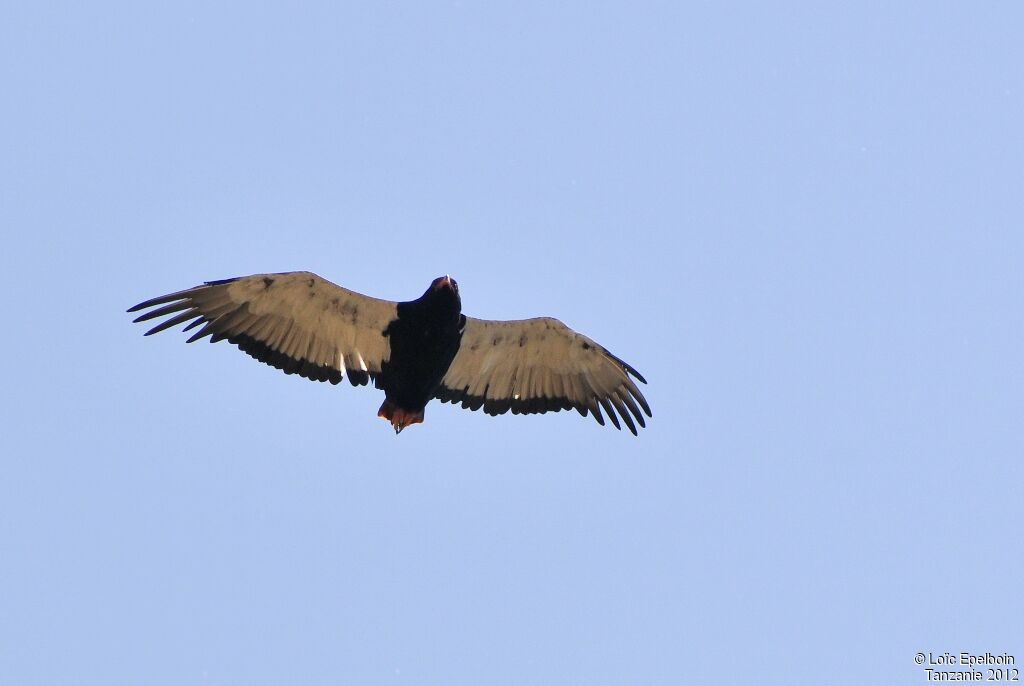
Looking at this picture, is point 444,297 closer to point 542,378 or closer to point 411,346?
point 411,346

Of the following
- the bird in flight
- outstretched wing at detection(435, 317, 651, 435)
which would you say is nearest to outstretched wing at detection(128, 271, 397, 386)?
the bird in flight

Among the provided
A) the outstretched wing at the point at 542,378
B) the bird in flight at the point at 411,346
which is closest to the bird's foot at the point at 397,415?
the bird in flight at the point at 411,346

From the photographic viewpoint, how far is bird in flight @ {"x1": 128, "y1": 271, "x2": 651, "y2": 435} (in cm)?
1978

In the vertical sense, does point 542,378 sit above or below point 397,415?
above

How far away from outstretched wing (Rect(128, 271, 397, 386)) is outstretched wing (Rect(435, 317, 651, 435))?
5.19 ft

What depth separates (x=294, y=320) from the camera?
20.4 metres

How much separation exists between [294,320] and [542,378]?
441 cm

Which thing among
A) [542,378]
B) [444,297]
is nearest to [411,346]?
[444,297]

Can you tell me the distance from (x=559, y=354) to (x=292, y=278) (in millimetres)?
4783

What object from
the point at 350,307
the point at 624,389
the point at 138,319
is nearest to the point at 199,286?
the point at 138,319

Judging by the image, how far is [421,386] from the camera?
67.3ft

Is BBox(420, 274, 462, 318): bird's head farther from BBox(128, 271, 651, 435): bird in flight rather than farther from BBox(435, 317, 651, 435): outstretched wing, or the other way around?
BBox(435, 317, 651, 435): outstretched wing

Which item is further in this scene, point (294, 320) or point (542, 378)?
point (542, 378)

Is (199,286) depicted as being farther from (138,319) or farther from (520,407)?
(520,407)
